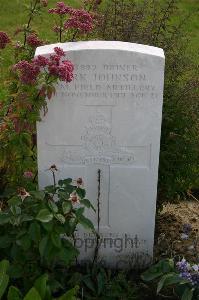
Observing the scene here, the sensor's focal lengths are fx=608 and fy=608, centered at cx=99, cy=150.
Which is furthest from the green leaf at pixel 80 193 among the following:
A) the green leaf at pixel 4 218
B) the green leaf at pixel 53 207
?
the green leaf at pixel 4 218

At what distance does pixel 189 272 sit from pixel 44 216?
93cm

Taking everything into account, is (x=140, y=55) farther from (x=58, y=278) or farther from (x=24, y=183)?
(x=58, y=278)

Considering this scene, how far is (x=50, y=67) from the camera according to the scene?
334 centimetres

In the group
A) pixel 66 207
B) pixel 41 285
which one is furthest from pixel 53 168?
pixel 41 285

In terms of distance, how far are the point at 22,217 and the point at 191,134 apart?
152cm

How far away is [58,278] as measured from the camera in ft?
12.1

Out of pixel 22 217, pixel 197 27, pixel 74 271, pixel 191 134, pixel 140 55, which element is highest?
pixel 197 27

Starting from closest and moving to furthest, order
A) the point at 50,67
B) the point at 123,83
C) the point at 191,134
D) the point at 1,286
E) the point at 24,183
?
the point at 1,286 → the point at 50,67 → the point at 123,83 → the point at 24,183 → the point at 191,134

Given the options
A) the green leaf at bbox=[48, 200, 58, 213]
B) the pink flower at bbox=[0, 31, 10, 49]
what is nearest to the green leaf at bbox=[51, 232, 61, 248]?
the green leaf at bbox=[48, 200, 58, 213]

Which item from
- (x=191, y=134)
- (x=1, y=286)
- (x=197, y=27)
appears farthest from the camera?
(x=197, y=27)

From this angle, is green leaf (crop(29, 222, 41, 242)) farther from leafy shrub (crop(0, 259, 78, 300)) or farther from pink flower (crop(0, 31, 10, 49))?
pink flower (crop(0, 31, 10, 49))

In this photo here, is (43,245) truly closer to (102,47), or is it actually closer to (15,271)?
(15,271)

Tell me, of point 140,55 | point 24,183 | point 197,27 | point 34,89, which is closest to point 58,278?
point 24,183

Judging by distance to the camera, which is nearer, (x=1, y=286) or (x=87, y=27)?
(x=1, y=286)
